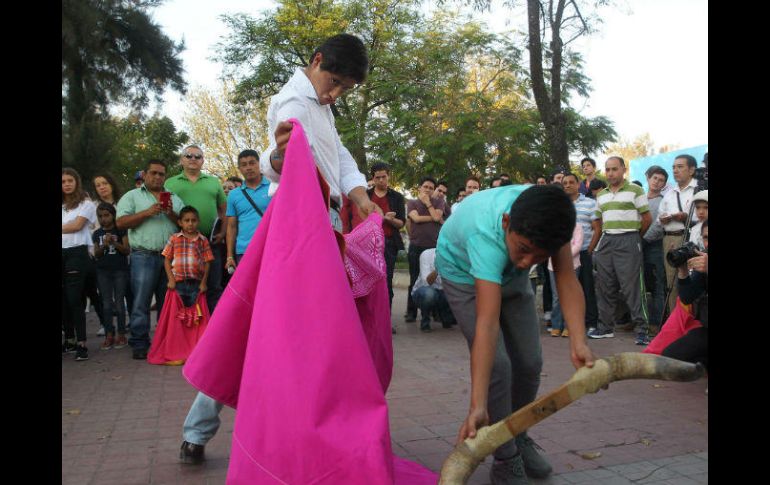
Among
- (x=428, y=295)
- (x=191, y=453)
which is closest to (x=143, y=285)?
(x=428, y=295)

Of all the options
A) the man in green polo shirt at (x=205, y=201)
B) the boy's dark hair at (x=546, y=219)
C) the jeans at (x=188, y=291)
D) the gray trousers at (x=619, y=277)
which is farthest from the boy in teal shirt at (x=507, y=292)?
the gray trousers at (x=619, y=277)

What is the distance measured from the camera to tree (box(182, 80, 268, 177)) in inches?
1447

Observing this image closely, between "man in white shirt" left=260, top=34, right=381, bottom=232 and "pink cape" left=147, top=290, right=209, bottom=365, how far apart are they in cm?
398

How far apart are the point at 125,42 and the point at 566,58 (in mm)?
21058

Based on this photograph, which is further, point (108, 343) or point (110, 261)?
point (108, 343)

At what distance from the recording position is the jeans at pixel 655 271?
7945 mm

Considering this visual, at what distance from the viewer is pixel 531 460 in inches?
133

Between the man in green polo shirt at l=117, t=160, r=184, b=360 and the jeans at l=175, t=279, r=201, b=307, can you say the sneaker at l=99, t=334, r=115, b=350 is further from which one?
the jeans at l=175, t=279, r=201, b=307

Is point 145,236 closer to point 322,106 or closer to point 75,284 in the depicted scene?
→ point 75,284

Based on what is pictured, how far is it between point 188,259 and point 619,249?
4805mm

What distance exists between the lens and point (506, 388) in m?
3.09

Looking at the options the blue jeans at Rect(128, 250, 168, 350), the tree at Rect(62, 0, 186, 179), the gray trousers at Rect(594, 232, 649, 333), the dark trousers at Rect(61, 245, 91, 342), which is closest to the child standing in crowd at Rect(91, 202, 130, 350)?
the dark trousers at Rect(61, 245, 91, 342)
